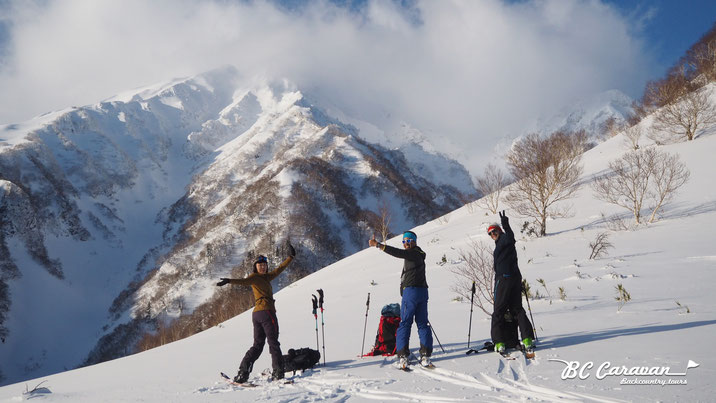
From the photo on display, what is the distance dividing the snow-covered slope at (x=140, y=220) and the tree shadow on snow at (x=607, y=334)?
46.9 meters

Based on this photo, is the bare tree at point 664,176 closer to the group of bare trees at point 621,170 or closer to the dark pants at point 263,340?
the group of bare trees at point 621,170

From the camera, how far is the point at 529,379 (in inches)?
175

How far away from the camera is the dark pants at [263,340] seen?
558cm

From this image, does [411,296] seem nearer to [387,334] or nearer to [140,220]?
[387,334]

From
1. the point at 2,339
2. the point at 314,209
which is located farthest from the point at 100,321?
the point at 314,209

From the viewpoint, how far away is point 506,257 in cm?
586

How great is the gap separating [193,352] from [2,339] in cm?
9929

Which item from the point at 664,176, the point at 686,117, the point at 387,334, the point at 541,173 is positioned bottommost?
the point at 387,334

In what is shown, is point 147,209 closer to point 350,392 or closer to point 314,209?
point 314,209

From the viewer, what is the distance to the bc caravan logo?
398 centimetres

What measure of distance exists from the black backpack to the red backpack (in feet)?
3.83

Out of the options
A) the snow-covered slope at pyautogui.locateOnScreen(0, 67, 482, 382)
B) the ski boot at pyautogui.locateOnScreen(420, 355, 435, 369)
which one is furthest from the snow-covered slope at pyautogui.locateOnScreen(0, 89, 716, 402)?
the snow-covered slope at pyautogui.locateOnScreen(0, 67, 482, 382)

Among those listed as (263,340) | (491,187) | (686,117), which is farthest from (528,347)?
(686,117)

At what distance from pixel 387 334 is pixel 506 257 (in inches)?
105
